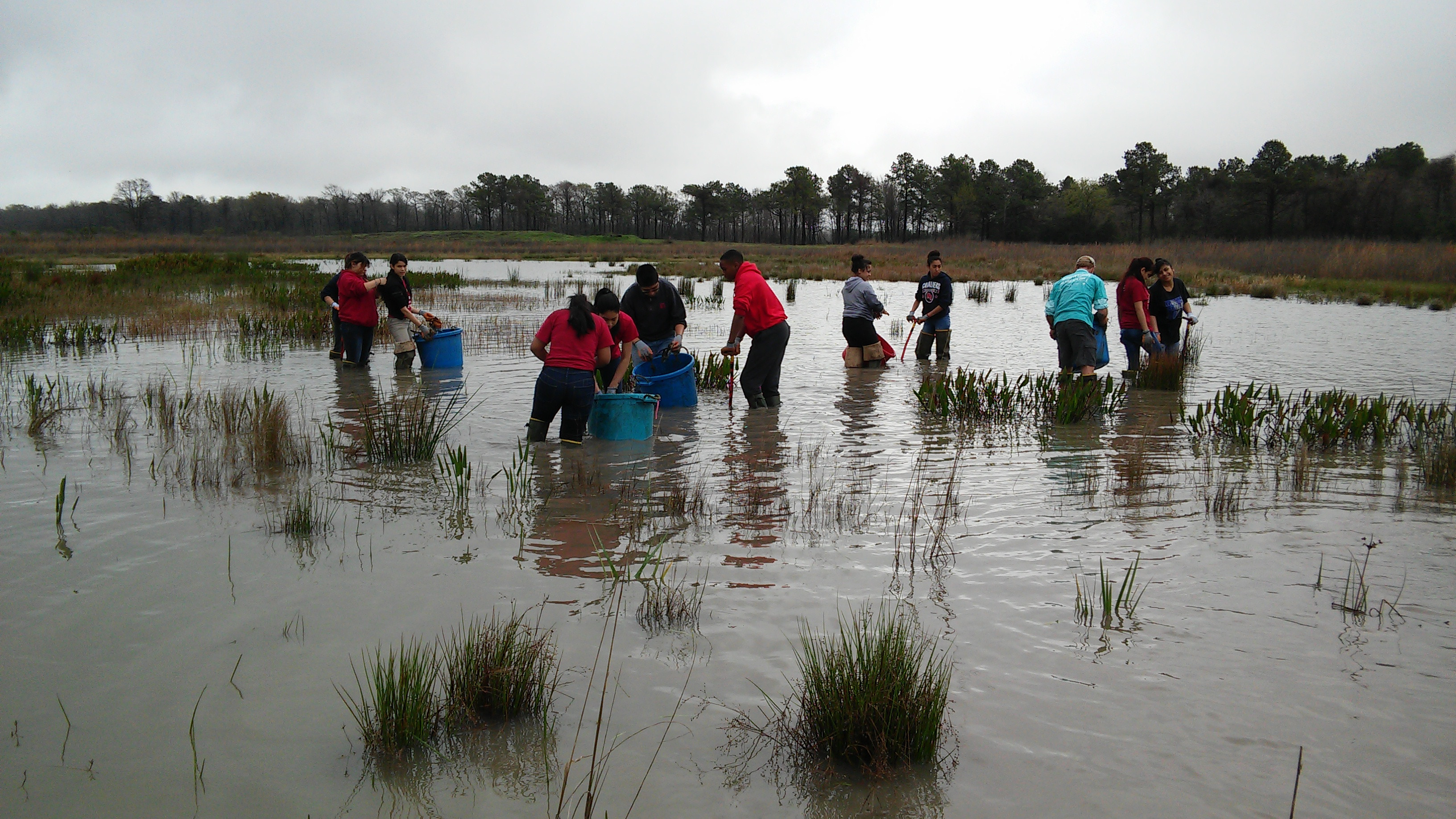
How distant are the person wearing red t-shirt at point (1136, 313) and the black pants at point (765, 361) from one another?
4.59 metres

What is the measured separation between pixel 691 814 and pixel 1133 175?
87263 millimetres

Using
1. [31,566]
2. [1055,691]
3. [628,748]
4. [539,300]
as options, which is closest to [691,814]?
Result: [628,748]

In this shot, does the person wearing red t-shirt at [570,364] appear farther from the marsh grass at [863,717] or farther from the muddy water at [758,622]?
the marsh grass at [863,717]

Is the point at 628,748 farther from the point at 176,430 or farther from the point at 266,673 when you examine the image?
the point at 176,430

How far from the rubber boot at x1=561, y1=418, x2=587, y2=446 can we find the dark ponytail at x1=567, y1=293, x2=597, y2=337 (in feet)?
2.56

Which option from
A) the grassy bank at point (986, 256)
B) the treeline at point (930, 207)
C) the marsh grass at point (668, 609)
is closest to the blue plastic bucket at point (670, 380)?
the marsh grass at point (668, 609)

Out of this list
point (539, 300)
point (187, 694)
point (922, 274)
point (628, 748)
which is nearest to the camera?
point (628, 748)

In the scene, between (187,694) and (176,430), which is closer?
(187,694)

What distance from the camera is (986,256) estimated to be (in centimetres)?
4991

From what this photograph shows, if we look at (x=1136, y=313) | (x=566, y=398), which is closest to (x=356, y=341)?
(x=566, y=398)

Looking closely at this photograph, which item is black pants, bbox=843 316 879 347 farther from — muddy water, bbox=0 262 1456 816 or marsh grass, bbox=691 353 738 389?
muddy water, bbox=0 262 1456 816

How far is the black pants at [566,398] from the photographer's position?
7.02 m

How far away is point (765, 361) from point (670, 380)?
3.62ft

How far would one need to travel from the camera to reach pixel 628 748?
2.88 m
